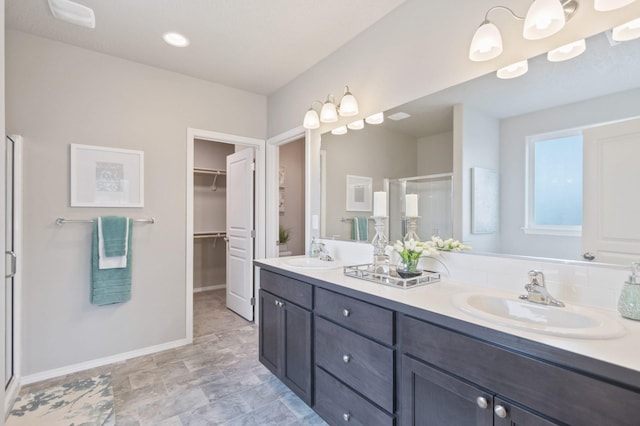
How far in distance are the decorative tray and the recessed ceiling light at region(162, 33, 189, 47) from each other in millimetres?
2150

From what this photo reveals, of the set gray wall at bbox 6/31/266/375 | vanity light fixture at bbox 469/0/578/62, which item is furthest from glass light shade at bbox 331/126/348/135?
gray wall at bbox 6/31/266/375

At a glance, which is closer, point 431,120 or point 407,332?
point 407,332

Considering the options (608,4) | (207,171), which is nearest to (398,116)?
(608,4)

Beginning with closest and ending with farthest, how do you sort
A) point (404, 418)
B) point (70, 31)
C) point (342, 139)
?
1. point (404, 418)
2. point (70, 31)
3. point (342, 139)

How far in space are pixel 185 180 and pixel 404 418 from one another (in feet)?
8.81

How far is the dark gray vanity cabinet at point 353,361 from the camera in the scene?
138 cm

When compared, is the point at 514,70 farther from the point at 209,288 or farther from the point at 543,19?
the point at 209,288

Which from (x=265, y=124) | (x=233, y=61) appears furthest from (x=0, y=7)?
(x=265, y=124)

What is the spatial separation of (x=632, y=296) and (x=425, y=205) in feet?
3.30

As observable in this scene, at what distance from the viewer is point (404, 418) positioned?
1.30m

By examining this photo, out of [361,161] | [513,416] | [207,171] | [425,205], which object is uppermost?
[207,171]

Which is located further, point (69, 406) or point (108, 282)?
point (108, 282)

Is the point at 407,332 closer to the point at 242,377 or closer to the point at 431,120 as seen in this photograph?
the point at 431,120

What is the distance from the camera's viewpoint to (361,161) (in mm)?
2400
